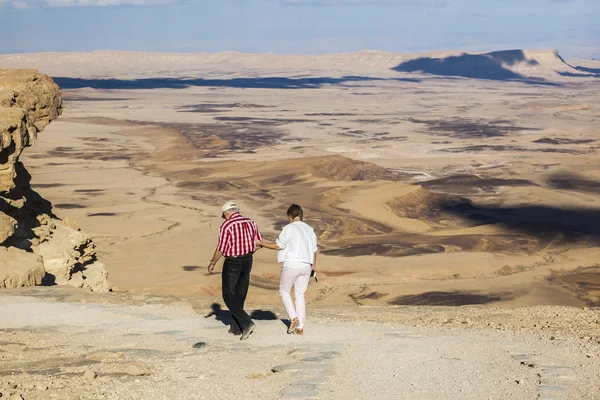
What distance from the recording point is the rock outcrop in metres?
11.5

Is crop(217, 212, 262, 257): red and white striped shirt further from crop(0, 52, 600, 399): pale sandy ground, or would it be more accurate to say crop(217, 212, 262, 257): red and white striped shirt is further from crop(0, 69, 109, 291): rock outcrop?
crop(0, 69, 109, 291): rock outcrop

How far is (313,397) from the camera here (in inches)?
208

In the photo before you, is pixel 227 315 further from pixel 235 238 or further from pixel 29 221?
pixel 29 221

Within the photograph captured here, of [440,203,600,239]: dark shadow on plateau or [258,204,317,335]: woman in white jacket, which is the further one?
[440,203,600,239]: dark shadow on plateau

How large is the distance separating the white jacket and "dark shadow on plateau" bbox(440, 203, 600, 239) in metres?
21.1

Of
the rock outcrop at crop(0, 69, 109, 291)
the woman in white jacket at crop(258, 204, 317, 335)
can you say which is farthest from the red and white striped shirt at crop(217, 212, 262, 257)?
the rock outcrop at crop(0, 69, 109, 291)

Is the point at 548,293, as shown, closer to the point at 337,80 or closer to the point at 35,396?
the point at 35,396

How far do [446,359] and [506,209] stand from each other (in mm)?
27556

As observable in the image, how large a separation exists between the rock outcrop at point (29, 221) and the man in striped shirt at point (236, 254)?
4519mm

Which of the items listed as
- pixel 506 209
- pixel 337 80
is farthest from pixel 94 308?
pixel 337 80

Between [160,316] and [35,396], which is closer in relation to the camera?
[35,396]

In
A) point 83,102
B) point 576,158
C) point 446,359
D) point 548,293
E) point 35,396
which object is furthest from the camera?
point 83,102

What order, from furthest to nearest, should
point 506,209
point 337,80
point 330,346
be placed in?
point 337,80
point 506,209
point 330,346

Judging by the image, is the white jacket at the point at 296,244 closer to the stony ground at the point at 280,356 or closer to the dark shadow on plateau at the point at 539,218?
the stony ground at the point at 280,356
